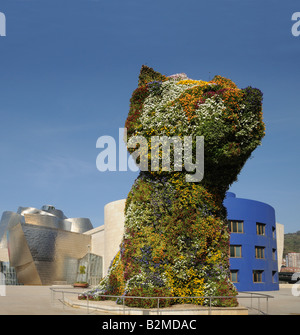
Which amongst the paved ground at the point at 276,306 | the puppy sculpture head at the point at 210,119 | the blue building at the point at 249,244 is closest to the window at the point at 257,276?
the blue building at the point at 249,244

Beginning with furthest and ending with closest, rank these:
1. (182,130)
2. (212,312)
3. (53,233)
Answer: (53,233)
(182,130)
(212,312)

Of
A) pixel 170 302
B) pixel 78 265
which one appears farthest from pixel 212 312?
pixel 78 265

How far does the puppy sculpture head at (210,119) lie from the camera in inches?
479

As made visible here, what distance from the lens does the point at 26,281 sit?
46.6m

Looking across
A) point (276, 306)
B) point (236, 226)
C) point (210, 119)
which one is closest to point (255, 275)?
point (236, 226)

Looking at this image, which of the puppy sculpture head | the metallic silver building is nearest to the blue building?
the metallic silver building

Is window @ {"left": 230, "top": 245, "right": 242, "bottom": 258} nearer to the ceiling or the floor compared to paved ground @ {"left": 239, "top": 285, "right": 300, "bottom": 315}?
nearer to the ceiling

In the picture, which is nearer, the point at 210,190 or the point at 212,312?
the point at 212,312

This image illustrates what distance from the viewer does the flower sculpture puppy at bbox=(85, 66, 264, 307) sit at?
12156 millimetres

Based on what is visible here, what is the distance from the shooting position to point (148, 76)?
46.1 ft

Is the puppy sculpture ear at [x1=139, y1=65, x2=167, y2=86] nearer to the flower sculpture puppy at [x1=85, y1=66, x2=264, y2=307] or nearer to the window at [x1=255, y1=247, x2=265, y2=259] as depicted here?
the flower sculpture puppy at [x1=85, y1=66, x2=264, y2=307]

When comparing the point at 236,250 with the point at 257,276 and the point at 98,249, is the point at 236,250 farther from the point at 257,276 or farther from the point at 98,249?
the point at 98,249
